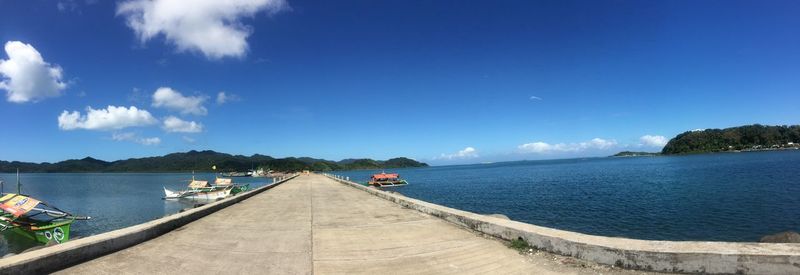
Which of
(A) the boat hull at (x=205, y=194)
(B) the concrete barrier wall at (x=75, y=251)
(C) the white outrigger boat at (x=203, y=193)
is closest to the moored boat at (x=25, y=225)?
(B) the concrete barrier wall at (x=75, y=251)

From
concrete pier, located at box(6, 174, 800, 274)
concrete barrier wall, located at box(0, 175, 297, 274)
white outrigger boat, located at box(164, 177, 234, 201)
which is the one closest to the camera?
concrete pier, located at box(6, 174, 800, 274)

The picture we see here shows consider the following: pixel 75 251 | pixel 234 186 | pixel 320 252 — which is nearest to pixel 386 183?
pixel 234 186

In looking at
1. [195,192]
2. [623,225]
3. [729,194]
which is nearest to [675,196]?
[729,194]

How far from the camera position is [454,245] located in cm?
775

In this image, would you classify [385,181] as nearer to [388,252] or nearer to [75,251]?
[388,252]

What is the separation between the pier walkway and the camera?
20.0 feet

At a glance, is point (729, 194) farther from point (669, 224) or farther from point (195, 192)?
point (195, 192)

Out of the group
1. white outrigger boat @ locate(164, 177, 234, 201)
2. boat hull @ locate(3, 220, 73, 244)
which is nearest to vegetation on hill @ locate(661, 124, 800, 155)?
white outrigger boat @ locate(164, 177, 234, 201)

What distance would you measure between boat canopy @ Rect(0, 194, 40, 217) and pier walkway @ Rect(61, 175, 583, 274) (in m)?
15.8

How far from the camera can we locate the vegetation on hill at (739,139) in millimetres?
158250

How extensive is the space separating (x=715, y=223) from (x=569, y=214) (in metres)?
6.79

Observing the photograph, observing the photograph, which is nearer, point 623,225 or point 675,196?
point 623,225

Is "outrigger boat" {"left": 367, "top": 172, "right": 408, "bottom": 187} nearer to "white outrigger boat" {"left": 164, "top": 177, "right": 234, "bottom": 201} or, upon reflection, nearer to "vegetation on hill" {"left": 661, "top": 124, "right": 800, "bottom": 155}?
"white outrigger boat" {"left": 164, "top": 177, "right": 234, "bottom": 201}

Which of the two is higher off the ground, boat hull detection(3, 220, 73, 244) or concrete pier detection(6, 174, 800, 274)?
concrete pier detection(6, 174, 800, 274)
